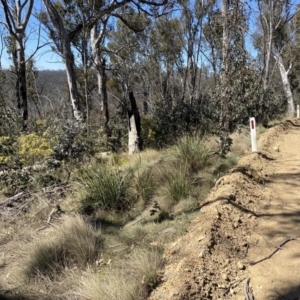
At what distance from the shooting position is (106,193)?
5164mm

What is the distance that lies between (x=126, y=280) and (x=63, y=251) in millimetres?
1016

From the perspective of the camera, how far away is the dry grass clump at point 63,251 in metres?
3.76

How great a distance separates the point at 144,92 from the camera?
36094 mm

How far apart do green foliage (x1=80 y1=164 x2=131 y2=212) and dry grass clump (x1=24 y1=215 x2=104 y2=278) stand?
0.95m

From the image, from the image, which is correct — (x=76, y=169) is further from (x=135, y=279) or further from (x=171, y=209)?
(x=135, y=279)

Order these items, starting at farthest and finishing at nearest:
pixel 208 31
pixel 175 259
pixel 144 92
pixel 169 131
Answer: pixel 144 92
pixel 208 31
pixel 169 131
pixel 175 259

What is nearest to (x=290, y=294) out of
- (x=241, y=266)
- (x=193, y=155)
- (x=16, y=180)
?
(x=241, y=266)

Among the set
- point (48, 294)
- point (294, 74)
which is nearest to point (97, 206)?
point (48, 294)

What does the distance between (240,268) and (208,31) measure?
25.2m

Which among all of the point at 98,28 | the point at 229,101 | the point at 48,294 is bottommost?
the point at 48,294

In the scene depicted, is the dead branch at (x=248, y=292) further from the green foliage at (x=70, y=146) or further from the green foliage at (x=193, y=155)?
the green foliage at (x=70, y=146)

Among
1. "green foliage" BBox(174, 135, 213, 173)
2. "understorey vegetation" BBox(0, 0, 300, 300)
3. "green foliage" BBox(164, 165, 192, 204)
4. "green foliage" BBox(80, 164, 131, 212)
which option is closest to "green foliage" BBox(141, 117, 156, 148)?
"understorey vegetation" BBox(0, 0, 300, 300)

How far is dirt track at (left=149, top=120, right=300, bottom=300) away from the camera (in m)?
3.00

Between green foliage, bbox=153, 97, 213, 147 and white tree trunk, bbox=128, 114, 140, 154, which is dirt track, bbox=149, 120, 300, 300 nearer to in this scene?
white tree trunk, bbox=128, 114, 140, 154
